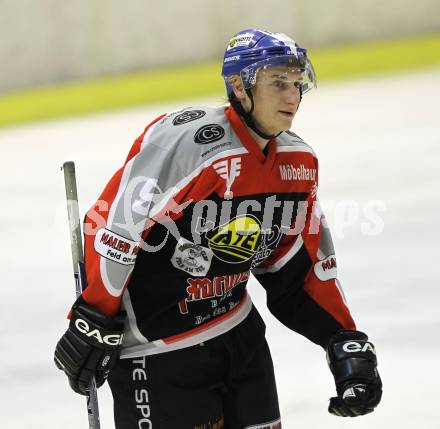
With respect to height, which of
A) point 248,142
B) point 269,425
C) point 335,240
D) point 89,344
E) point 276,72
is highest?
point 335,240

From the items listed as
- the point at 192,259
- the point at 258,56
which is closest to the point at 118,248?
the point at 192,259

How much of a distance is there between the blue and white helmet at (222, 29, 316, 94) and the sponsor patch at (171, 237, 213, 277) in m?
0.38

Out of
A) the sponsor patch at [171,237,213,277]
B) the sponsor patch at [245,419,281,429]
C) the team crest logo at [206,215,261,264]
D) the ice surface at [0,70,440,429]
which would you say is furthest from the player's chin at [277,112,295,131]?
the ice surface at [0,70,440,429]

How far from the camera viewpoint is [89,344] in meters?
2.19

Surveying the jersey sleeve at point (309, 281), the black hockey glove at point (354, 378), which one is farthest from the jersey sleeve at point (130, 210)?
→ the black hockey glove at point (354, 378)

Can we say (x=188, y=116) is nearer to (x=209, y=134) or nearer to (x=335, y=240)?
(x=209, y=134)

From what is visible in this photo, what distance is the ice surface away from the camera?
344 centimetres

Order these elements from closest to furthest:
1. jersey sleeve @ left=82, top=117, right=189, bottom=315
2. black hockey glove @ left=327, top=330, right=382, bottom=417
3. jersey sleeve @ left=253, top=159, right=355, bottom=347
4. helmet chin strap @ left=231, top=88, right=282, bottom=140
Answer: jersey sleeve @ left=82, top=117, right=189, bottom=315, helmet chin strap @ left=231, top=88, right=282, bottom=140, black hockey glove @ left=327, top=330, right=382, bottom=417, jersey sleeve @ left=253, top=159, right=355, bottom=347

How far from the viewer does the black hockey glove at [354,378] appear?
2.36m

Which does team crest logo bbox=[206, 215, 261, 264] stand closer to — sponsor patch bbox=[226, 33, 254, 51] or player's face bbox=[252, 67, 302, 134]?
player's face bbox=[252, 67, 302, 134]

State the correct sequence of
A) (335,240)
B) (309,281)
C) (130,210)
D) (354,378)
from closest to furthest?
(130,210) → (354,378) → (309,281) → (335,240)

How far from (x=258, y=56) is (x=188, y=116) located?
203 millimetres
